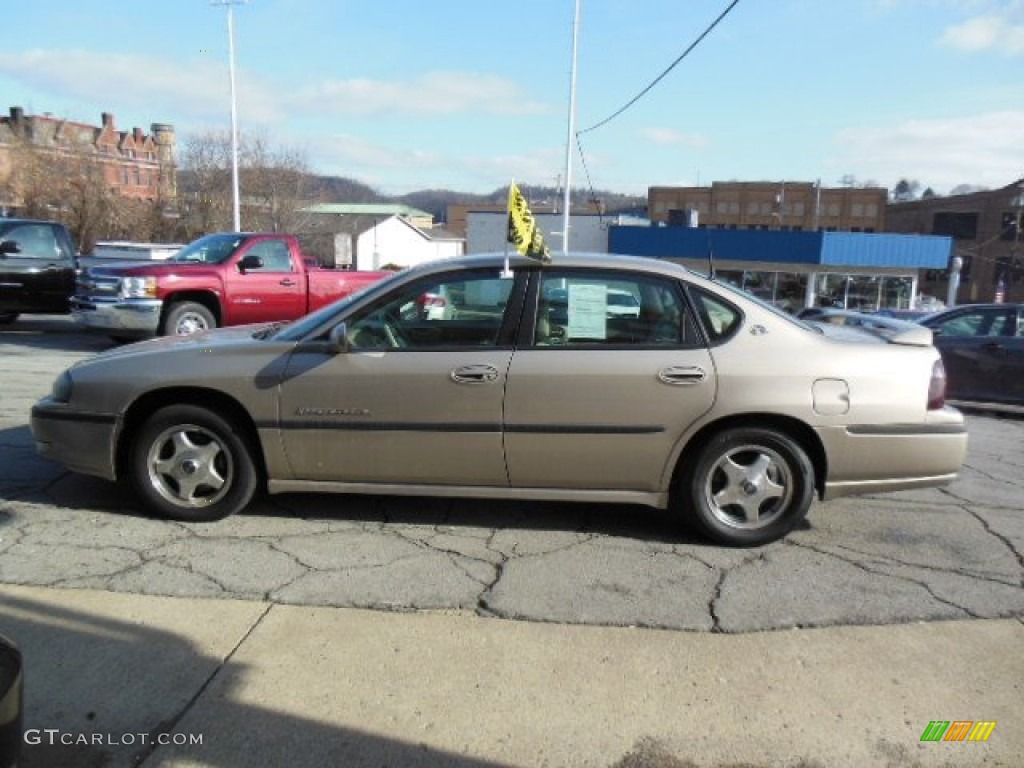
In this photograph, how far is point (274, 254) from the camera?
11273mm

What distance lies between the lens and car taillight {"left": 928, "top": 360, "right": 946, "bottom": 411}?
4320mm

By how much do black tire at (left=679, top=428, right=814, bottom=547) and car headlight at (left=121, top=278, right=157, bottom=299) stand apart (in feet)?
27.5

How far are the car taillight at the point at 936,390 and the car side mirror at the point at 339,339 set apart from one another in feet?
10.2

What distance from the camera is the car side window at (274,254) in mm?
11180

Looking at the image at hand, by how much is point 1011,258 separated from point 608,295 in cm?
8173

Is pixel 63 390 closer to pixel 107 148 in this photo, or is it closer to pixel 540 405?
pixel 540 405

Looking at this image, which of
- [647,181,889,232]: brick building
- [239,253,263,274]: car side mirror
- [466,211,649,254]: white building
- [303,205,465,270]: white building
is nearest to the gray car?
[239,253,263,274]: car side mirror

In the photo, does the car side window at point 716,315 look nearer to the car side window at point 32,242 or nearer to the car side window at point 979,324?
the car side window at point 979,324

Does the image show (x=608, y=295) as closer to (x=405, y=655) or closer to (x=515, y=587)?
(x=515, y=587)

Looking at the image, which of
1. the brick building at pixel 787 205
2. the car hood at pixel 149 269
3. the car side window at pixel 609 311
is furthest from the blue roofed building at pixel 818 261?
the brick building at pixel 787 205

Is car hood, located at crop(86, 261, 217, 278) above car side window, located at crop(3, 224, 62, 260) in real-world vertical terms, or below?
below

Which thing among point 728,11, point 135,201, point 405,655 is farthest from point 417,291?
point 135,201

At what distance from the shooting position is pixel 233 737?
2682 mm

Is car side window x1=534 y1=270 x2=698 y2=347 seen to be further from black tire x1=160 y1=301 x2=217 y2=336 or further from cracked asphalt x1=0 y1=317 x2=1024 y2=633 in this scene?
black tire x1=160 y1=301 x2=217 y2=336
